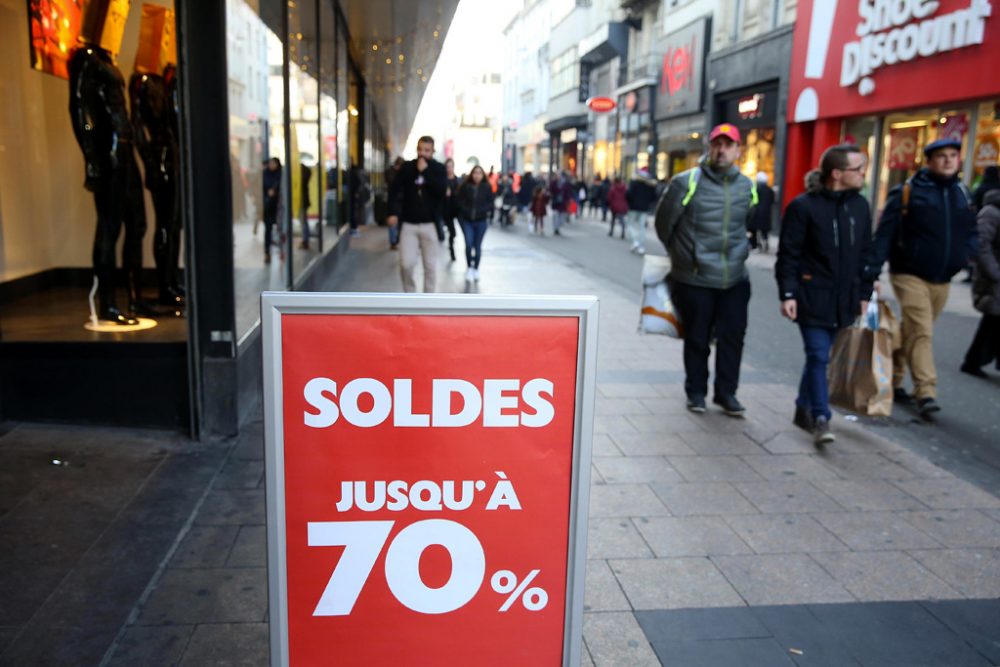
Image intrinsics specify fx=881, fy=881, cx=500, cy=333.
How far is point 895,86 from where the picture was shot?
18281 mm

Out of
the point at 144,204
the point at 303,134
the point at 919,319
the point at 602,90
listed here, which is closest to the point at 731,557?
the point at 919,319

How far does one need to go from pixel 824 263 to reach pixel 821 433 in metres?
1.05

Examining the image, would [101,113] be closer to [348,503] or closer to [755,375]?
[348,503]

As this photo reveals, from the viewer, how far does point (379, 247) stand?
18.5m

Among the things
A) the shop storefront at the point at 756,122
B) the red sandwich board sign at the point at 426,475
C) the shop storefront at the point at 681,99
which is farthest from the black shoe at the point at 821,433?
the shop storefront at the point at 681,99

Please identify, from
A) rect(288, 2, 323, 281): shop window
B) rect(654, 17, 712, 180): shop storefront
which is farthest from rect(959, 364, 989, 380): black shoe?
rect(654, 17, 712, 180): shop storefront

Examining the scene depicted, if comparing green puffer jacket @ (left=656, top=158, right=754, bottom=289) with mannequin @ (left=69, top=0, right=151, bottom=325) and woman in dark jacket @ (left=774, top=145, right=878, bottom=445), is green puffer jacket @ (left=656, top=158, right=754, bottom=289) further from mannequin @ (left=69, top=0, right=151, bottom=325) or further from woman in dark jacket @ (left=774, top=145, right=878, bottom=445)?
mannequin @ (left=69, top=0, right=151, bottom=325)

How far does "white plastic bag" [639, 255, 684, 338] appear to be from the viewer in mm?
6215

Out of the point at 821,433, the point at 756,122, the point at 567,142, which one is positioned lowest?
the point at 821,433

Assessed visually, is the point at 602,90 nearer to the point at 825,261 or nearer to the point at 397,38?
the point at 397,38

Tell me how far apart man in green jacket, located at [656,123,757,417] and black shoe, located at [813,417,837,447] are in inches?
27.1

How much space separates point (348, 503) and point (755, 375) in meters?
6.00

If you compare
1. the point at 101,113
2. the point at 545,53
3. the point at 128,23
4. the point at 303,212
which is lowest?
the point at 303,212

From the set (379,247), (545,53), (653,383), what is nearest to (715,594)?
(653,383)
